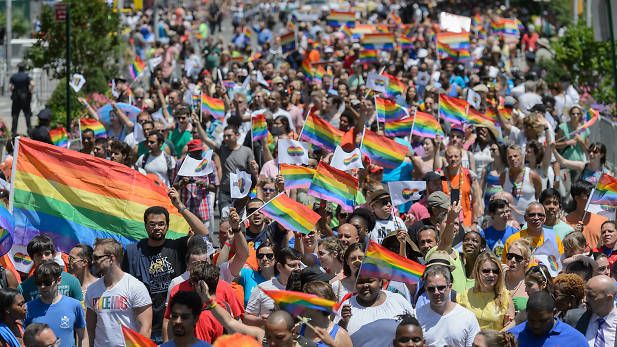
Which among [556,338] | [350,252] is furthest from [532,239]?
[556,338]

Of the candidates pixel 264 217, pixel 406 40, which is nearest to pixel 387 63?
pixel 406 40

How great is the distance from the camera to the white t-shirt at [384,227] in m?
12.2

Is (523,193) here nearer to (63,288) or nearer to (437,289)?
(437,289)

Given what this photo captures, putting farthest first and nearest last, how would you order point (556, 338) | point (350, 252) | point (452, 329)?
point (350, 252) < point (452, 329) < point (556, 338)

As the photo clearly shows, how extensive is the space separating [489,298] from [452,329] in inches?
30.6

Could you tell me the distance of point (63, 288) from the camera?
10383mm

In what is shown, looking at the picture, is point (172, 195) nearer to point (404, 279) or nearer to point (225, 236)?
point (225, 236)

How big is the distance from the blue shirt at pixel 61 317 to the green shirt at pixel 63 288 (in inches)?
14.0

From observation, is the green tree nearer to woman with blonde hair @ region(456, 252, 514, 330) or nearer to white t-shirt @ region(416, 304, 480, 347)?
woman with blonde hair @ region(456, 252, 514, 330)

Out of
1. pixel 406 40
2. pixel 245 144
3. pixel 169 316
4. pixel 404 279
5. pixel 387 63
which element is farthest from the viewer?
pixel 406 40

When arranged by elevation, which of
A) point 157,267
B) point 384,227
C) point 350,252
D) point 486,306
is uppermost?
point 350,252

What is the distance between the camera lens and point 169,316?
897cm

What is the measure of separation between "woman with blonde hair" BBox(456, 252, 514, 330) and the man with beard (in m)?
2.03

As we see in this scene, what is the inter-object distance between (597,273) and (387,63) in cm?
1777
